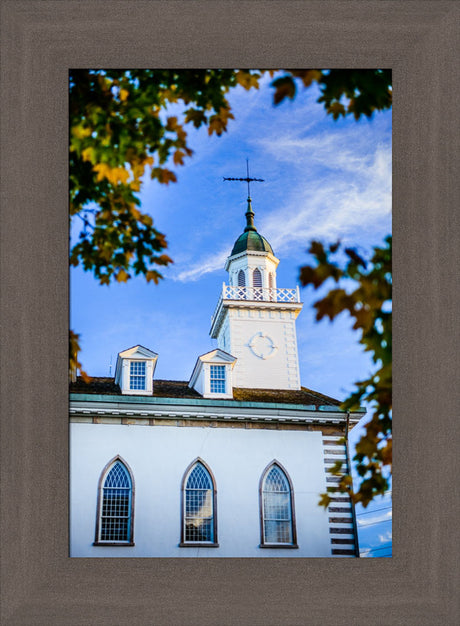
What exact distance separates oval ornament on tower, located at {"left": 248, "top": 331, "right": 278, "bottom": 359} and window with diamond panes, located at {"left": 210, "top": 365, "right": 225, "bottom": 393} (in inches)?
5.9

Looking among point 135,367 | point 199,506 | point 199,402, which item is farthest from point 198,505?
point 135,367

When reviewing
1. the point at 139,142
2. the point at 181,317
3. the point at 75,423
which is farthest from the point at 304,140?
the point at 75,423

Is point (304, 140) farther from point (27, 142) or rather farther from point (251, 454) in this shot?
point (251, 454)

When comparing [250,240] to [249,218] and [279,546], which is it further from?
[279,546]

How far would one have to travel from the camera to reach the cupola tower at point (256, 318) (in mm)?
1956

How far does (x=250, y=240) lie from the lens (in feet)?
6.43

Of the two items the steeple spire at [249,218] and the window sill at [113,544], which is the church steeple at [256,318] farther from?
the window sill at [113,544]

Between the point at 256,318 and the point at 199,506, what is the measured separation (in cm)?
78

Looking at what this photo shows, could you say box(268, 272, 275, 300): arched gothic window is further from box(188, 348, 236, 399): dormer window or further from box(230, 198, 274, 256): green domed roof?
box(188, 348, 236, 399): dormer window

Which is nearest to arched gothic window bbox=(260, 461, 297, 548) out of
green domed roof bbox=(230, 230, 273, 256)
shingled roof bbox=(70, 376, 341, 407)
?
shingled roof bbox=(70, 376, 341, 407)

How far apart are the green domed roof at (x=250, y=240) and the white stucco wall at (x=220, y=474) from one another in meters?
0.73

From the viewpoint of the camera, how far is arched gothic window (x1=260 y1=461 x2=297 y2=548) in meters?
2.26

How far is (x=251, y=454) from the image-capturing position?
240 cm

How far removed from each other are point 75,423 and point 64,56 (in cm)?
105
